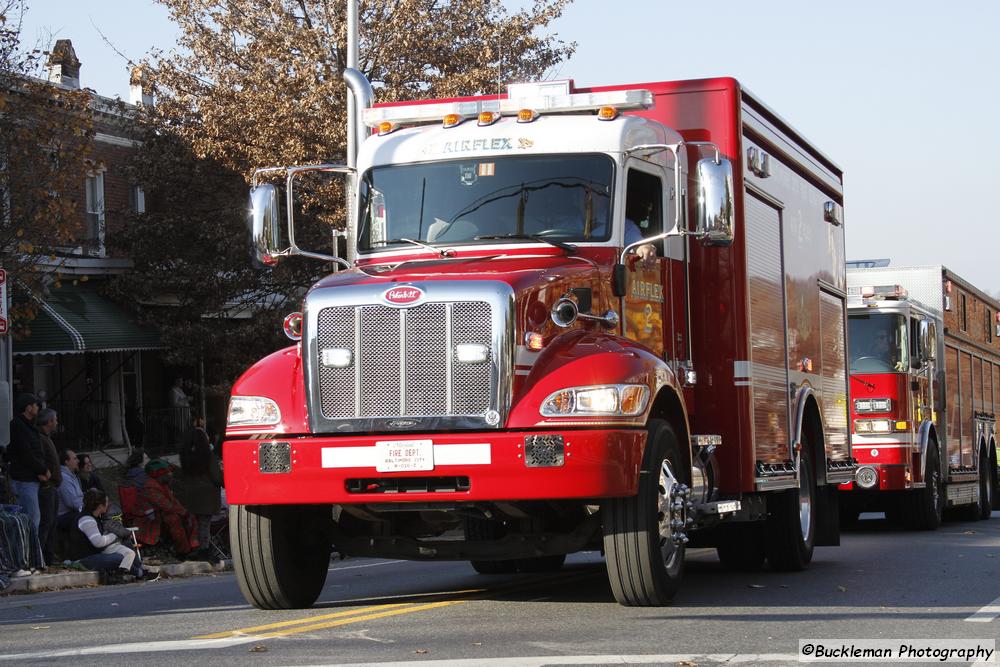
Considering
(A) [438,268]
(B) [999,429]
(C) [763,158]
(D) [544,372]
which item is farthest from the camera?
(B) [999,429]

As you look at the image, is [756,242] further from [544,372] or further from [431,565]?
[431,565]

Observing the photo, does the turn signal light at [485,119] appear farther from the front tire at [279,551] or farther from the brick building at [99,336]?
the brick building at [99,336]

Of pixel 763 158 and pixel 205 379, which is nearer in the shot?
pixel 763 158

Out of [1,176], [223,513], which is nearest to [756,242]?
[223,513]

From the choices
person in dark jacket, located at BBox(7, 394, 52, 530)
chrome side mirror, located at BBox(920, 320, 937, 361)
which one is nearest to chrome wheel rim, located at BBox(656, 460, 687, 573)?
person in dark jacket, located at BBox(7, 394, 52, 530)

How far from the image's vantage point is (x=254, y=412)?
8.86 m

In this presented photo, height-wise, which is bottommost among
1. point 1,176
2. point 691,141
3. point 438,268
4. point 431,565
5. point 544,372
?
point 431,565

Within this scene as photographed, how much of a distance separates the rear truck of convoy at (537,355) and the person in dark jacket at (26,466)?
470 centimetres

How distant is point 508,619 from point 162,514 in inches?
318

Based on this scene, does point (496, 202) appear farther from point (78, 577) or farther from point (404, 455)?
point (78, 577)

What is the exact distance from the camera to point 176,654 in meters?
7.68

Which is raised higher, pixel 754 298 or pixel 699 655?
pixel 754 298

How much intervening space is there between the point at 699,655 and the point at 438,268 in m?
2.96

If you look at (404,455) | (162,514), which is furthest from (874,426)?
(404,455)
